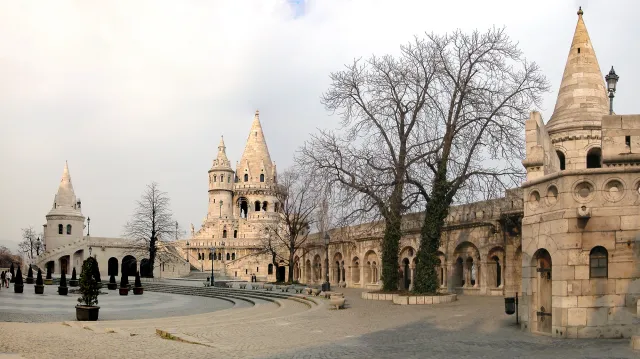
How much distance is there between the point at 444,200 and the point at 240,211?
222ft

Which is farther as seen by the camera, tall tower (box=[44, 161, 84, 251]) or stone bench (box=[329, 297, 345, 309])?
tall tower (box=[44, 161, 84, 251])

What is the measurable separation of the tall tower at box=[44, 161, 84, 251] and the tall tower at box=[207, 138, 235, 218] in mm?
17052

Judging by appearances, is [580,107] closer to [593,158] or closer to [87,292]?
[593,158]

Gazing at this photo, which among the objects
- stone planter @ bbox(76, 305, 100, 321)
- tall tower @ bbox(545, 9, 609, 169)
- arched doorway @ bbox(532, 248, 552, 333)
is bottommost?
stone planter @ bbox(76, 305, 100, 321)

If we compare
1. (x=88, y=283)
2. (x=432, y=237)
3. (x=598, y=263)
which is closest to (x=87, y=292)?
(x=88, y=283)

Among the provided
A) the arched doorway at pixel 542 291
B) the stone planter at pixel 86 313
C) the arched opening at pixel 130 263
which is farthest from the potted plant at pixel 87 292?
the arched opening at pixel 130 263

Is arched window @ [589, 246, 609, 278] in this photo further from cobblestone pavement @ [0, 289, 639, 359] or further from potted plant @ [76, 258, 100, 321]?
potted plant @ [76, 258, 100, 321]

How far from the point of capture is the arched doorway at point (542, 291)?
13273 mm

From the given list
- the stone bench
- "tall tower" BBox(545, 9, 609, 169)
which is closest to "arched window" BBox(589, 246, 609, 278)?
the stone bench

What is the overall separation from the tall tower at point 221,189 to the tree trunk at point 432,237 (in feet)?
208

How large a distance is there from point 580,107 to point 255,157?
65124 mm

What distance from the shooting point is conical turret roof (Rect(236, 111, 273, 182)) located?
286ft

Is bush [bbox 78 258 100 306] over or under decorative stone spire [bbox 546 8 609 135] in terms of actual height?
under

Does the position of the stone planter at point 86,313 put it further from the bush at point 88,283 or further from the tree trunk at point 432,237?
the tree trunk at point 432,237
